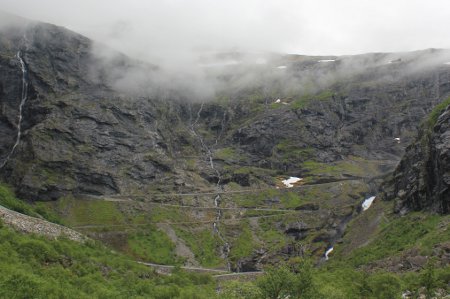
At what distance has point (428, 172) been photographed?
118m

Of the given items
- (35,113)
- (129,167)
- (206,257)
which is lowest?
(206,257)

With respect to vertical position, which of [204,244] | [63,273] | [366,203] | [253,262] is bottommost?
[253,262]

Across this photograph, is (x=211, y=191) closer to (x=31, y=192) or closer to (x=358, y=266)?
(x=31, y=192)

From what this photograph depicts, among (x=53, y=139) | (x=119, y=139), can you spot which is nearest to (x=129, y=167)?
(x=119, y=139)

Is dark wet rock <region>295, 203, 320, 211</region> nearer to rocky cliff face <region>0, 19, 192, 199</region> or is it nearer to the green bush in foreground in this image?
rocky cliff face <region>0, 19, 192, 199</region>

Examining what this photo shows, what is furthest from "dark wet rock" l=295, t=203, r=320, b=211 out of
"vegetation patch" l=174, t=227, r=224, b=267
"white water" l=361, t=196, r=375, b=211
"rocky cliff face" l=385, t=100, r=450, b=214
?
"vegetation patch" l=174, t=227, r=224, b=267

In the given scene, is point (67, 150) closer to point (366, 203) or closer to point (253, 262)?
point (253, 262)

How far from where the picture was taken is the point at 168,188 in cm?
17650

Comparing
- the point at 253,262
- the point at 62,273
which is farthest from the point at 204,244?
the point at 62,273

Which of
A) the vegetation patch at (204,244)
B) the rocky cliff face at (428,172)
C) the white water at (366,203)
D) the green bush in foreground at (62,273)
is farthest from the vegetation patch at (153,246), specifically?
→ the white water at (366,203)

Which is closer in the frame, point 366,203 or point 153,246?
point 153,246

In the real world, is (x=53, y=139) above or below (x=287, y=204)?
above

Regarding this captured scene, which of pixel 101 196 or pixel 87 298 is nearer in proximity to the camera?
pixel 87 298

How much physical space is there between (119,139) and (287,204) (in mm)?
71872
